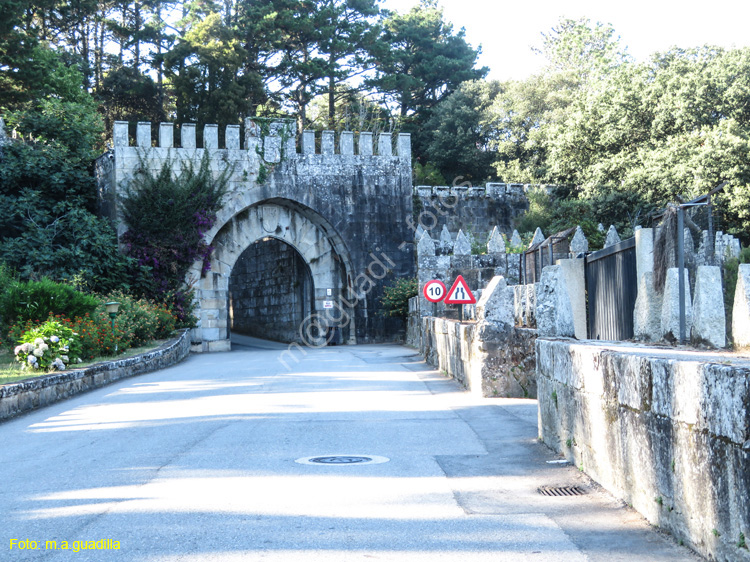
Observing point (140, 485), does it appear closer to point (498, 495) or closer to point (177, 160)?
point (498, 495)

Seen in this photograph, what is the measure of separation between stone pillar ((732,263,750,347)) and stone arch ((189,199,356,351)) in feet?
74.1

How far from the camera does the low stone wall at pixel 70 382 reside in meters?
10.1

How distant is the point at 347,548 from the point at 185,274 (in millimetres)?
22330

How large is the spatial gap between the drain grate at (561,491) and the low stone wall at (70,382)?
7.16 meters

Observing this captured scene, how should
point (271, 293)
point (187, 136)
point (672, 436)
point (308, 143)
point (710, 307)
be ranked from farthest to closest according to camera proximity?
point (271, 293) → point (308, 143) → point (187, 136) → point (710, 307) → point (672, 436)

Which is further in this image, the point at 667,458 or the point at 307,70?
the point at 307,70

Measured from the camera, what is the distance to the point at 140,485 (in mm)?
5676

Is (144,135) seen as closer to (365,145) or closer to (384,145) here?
(365,145)

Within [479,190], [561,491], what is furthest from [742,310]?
[479,190]

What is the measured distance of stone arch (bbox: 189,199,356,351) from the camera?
2650 centimetres

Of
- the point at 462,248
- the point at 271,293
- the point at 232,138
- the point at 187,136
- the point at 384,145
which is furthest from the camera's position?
the point at 271,293

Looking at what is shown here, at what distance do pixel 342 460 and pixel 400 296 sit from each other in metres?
19.9

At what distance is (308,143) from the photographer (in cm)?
2744

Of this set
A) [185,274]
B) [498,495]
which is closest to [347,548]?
[498,495]
